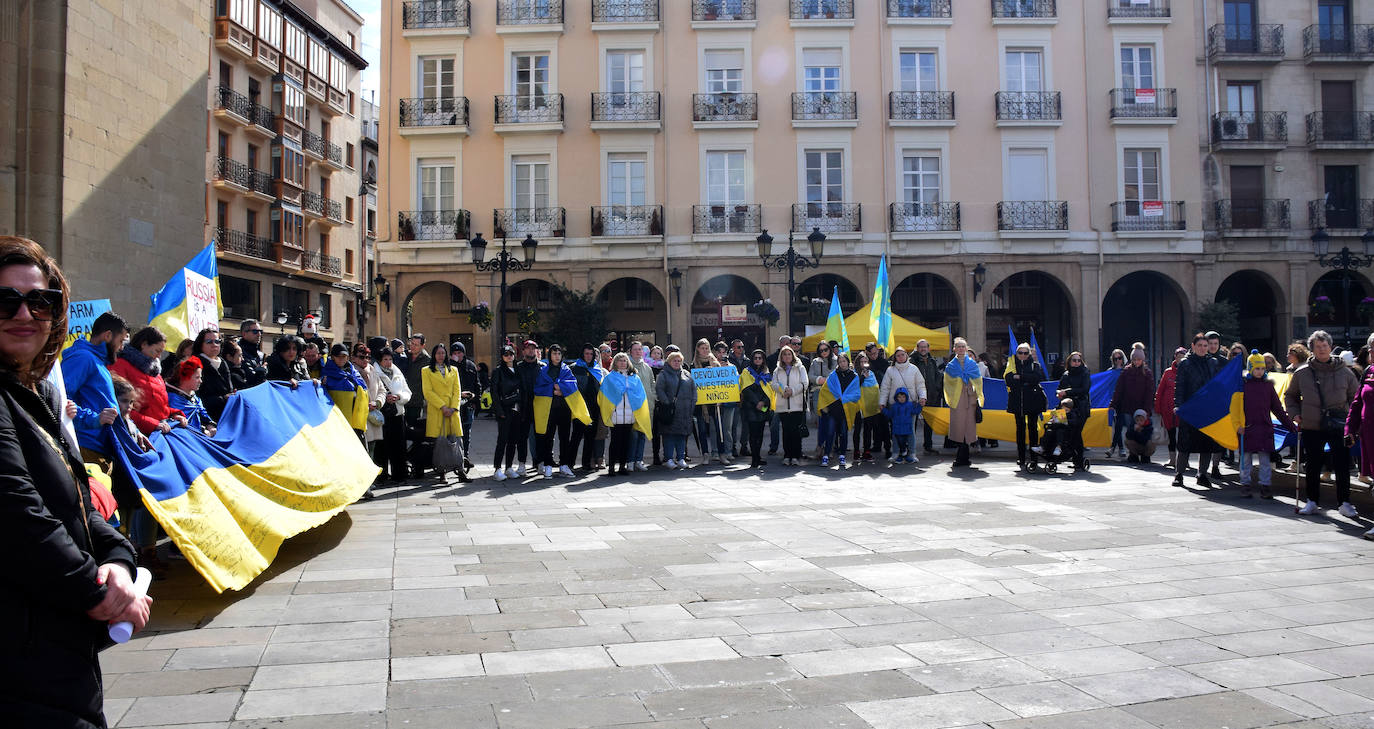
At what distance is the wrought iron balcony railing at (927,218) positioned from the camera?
3008cm

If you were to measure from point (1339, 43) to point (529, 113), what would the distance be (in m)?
27.1

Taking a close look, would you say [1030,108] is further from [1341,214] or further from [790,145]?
[1341,214]

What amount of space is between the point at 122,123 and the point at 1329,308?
113 feet

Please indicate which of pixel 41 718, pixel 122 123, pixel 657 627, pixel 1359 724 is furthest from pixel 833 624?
pixel 122 123

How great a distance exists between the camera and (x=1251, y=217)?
1252 inches

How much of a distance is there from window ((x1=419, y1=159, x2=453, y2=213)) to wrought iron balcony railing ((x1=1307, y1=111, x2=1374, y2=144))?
2821cm

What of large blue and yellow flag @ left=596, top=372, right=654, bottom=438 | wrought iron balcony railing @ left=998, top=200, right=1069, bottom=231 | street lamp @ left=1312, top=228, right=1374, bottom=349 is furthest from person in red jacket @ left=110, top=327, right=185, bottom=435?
wrought iron balcony railing @ left=998, top=200, right=1069, bottom=231

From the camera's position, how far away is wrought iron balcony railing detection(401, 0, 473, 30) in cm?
3008

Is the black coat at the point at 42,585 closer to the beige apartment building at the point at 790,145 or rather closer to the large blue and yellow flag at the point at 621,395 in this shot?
the large blue and yellow flag at the point at 621,395

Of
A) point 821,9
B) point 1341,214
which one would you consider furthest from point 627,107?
point 1341,214

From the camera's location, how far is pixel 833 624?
5480mm

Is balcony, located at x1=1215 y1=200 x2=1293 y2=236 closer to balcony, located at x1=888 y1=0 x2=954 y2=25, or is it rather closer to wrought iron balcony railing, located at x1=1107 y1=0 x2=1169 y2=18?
wrought iron balcony railing, located at x1=1107 y1=0 x2=1169 y2=18

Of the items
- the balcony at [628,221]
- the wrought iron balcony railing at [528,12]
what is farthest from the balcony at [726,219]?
the wrought iron balcony railing at [528,12]

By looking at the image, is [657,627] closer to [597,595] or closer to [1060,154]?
[597,595]
